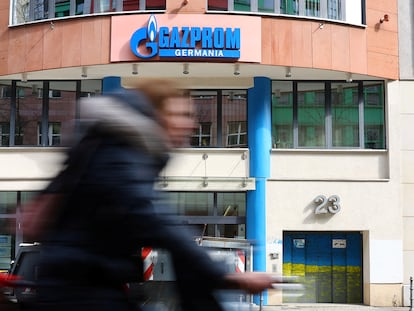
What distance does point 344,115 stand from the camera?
937 inches

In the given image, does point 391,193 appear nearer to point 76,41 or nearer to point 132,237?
point 76,41

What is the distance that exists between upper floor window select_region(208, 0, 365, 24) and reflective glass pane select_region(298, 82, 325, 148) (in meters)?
2.40

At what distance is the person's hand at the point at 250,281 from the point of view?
6.30 feet

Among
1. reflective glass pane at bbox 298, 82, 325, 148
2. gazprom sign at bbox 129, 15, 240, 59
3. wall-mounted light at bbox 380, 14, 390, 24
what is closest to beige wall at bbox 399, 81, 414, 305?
wall-mounted light at bbox 380, 14, 390, 24

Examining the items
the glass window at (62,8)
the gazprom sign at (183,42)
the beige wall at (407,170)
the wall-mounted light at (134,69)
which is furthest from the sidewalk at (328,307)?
the glass window at (62,8)

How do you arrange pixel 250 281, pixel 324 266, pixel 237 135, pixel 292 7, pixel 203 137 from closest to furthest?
pixel 250 281 → pixel 292 7 → pixel 324 266 → pixel 203 137 → pixel 237 135

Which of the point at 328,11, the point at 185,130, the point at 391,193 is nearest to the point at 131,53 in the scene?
the point at 328,11

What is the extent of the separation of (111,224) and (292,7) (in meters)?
21.3

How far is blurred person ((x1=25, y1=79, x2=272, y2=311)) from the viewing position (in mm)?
1924

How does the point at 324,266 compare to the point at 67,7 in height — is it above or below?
below

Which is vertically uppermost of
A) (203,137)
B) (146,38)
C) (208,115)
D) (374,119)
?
(146,38)

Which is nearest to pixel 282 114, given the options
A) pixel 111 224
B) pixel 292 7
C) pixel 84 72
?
pixel 292 7

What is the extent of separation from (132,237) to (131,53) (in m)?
Result: 20.1

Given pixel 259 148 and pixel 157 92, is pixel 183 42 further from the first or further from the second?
pixel 157 92
